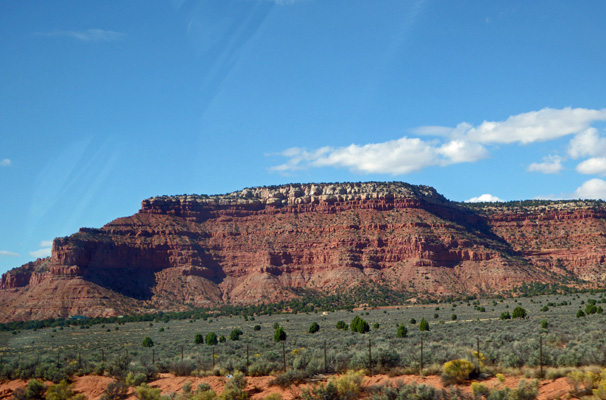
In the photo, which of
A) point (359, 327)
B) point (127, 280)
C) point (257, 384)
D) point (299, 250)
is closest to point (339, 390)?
point (257, 384)

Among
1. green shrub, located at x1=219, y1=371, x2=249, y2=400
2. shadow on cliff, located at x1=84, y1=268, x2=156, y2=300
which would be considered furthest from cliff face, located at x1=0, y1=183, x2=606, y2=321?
green shrub, located at x1=219, y1=371, x2=249, y2=400

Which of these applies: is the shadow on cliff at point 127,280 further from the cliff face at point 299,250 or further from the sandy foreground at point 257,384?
the sandy foreground at point 257,384

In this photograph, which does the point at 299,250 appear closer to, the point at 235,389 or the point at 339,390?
the point at 235,389

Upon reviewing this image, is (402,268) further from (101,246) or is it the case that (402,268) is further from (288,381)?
(288,381)

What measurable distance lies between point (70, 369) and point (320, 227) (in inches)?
4501

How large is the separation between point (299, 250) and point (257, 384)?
375 ft

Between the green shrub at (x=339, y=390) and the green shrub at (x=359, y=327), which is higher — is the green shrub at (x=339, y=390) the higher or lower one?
the lower one

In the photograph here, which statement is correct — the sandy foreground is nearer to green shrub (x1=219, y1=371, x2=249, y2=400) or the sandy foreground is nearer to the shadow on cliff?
green shrub (x1=219, y1=371, x2=249, y2=400)

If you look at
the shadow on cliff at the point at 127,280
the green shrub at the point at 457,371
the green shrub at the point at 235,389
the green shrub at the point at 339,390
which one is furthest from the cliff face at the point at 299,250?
the green shrub at the point at 457,371

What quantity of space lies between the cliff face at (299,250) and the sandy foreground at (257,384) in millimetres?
83340

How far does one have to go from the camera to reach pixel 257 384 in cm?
2483

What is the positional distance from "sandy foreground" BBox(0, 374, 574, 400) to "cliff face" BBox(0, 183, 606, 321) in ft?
273

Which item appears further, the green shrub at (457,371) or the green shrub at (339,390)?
the green shrub at (457,371)

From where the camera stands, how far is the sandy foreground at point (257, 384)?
19.8 meters
